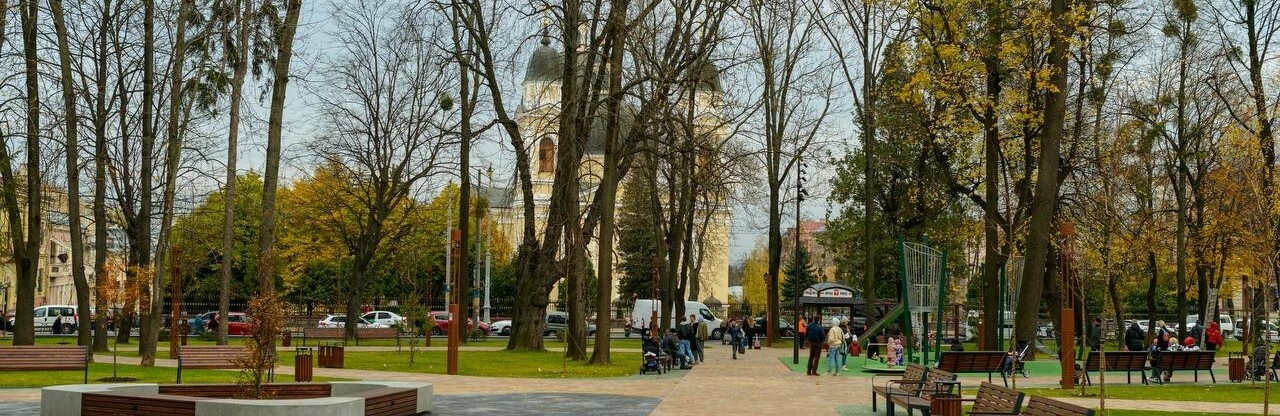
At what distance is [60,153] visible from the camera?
28438 millimetres

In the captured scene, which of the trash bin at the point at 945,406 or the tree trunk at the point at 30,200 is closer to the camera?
the trash bin at the point at 945,406

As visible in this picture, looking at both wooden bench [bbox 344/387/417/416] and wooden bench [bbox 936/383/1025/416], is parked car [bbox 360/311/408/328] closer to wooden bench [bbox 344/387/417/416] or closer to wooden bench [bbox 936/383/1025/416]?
wooden bench [bbox 344/387/417/416]

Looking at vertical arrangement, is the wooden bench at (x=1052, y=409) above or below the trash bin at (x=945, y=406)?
above

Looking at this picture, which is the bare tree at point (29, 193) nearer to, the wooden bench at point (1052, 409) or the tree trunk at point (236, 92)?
the tree trunk at point (236, 92)

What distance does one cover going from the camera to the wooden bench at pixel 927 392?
50.9ft

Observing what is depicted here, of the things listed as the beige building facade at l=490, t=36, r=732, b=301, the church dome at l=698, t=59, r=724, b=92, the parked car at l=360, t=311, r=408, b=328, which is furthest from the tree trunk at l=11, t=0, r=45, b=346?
the parked car at l=360, t=311, r=408, b=328

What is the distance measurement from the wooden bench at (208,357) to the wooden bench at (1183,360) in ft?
57.2

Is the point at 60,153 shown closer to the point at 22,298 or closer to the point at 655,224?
the point at 22,298

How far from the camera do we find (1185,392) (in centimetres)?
2402

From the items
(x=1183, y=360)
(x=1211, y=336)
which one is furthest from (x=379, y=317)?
(x=1183, y=360)

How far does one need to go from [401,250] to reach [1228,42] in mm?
38397

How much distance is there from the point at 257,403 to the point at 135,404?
2.08 m

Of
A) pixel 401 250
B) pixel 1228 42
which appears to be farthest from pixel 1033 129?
Answer: pixel 401 250

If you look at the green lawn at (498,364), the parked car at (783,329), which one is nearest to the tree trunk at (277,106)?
the green lawn at (498,364)
